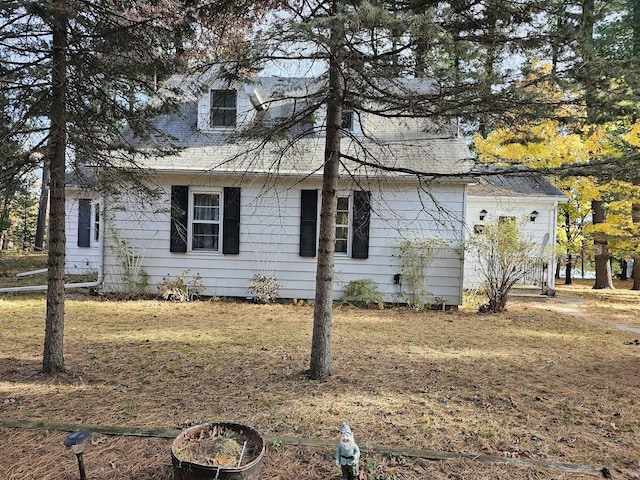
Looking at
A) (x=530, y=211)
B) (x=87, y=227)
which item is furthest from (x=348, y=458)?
(x=87, y=227)

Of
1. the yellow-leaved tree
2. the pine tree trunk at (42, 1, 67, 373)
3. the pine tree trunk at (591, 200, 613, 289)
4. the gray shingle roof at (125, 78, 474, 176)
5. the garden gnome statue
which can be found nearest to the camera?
the garden gnome statue

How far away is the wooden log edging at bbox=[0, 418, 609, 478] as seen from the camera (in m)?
2.66

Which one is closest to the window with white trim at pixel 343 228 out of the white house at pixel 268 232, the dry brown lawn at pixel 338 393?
the white house at pixel 268 232

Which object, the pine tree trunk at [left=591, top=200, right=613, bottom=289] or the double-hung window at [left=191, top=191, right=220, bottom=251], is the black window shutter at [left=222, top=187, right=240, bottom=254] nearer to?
the double-hung window at [left=191, top=191, right=220, bottom=251]

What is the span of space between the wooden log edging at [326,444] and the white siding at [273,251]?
6.32 m

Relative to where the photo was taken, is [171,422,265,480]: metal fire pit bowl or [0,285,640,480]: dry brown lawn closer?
[171,422,265,480]: metal fire pit bowl

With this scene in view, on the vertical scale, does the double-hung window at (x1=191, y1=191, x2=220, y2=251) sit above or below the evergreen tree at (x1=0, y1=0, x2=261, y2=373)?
below

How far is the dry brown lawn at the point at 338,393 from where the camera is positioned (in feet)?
8.86

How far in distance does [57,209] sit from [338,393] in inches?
130

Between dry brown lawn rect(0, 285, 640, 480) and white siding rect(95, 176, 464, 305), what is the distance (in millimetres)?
1988

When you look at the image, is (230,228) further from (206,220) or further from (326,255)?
(326,255)

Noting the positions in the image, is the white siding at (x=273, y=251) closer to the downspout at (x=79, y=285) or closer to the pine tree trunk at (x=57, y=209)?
the downspout at (x=79, y=285)

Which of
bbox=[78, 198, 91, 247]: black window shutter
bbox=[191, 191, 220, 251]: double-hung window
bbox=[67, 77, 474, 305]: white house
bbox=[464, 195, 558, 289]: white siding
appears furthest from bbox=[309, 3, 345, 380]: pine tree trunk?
bbox=[78, 198, 91, 247]: black window shutter

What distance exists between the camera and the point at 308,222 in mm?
9234
